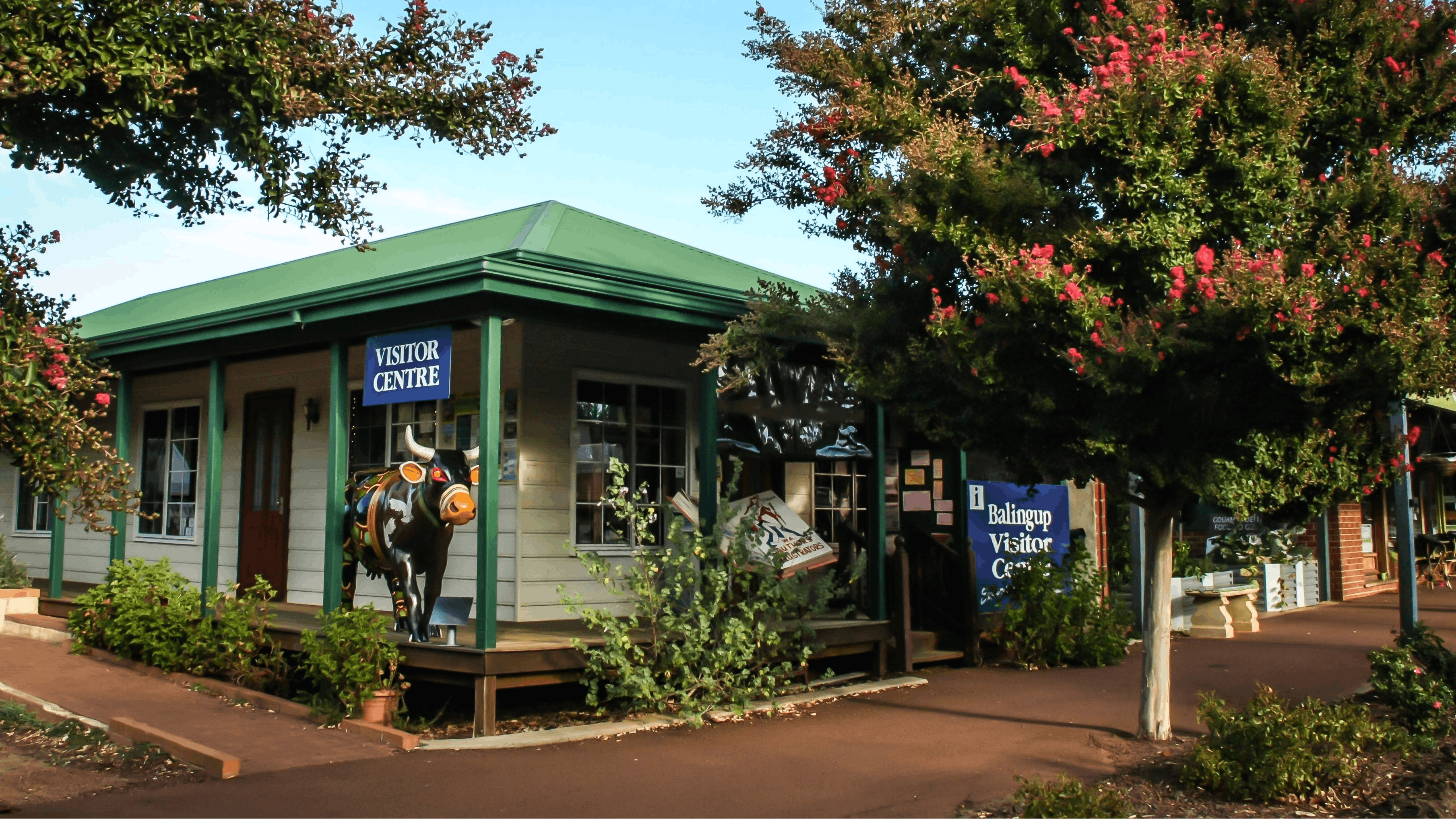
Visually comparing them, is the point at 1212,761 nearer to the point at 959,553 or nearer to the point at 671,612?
the point at 671,612

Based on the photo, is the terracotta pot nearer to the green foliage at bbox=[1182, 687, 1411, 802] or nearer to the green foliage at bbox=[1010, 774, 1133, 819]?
the green foliage at bbox=[1010, 774, 1133, 819]

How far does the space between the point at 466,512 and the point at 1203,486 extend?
487cm

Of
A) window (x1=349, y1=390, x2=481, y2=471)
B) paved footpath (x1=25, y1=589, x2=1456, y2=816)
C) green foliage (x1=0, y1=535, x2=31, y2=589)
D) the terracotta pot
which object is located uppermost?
→ window (x1=349, y1=390, x2=481, y2=471)

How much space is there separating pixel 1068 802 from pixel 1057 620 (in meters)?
6.09

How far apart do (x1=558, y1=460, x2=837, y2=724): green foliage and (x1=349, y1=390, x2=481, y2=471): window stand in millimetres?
2486

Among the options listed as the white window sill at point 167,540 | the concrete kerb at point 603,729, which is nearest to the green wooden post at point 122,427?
the white window sill at point 167,540

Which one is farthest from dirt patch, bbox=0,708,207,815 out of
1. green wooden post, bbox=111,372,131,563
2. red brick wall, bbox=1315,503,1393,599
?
red brick wall, bbox=1315,503,1393,599

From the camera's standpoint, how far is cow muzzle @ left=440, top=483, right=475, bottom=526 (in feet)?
27.1

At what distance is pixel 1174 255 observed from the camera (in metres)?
6.36

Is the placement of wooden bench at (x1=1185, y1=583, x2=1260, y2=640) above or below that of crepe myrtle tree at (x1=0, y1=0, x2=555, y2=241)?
below

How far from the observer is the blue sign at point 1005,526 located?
12.0 metres

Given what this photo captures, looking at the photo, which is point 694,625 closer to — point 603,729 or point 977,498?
point 603,729

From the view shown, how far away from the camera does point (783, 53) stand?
8.97 meters

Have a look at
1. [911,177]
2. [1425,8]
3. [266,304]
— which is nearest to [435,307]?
[266,304]
